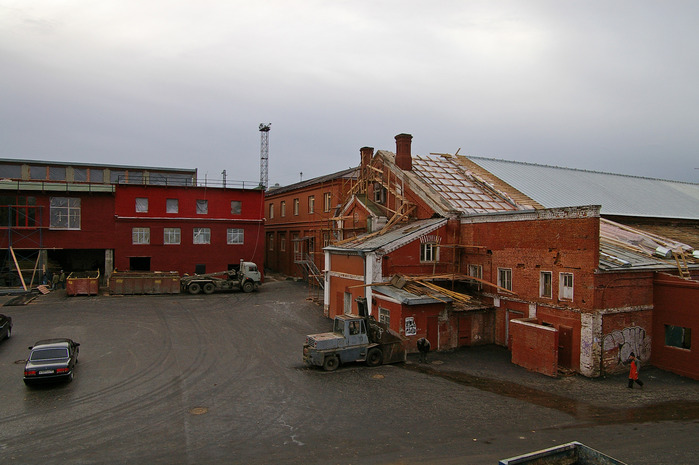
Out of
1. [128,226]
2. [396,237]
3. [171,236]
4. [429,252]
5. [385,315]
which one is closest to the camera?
[385,315]

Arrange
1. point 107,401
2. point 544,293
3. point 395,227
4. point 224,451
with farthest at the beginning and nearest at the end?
point 395,227 < point 544,293 < point 107,401 < point 224,451

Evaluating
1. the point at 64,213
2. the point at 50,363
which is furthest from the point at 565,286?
the point at 64,213

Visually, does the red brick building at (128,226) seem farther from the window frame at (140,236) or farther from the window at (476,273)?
the window at (476,273)

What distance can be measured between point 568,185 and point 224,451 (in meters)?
30.9

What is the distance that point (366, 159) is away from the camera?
33844 mm

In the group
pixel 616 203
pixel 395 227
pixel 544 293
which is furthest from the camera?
pixel 616 203

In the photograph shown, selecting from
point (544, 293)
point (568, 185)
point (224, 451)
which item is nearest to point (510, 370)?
point (544, 293)

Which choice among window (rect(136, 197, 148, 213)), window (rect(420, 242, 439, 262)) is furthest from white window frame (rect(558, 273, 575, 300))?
window (rect(136, 197, 148, 213))

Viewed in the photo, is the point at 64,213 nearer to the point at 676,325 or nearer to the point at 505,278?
the point at 505,278

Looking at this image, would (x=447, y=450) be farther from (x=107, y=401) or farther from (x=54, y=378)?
(x=54, y=378)

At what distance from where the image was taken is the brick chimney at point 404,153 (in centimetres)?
3038

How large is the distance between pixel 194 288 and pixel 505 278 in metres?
24.8

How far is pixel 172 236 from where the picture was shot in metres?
40.7

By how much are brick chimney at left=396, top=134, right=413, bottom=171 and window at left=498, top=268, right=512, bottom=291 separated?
10644mm
